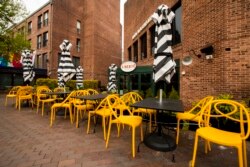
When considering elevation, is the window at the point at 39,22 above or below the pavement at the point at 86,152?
above

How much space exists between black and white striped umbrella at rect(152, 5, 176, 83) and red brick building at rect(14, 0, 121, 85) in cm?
1724

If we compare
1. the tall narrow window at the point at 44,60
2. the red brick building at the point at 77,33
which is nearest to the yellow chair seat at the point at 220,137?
the red brick building at the point at 77,33

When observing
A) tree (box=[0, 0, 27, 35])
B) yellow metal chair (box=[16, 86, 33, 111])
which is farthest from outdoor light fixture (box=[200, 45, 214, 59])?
tree (box=[0, 0, 27, 35])

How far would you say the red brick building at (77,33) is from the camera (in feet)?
62.2

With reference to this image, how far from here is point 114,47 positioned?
28188 millimetres

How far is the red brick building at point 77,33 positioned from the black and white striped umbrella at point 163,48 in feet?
56.6

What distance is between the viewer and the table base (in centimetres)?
309

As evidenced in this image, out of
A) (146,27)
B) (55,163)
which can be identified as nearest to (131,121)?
(55,163)

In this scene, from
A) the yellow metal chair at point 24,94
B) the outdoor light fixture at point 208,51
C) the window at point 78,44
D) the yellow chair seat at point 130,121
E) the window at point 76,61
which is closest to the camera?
the yellow chair seat at point 130,121

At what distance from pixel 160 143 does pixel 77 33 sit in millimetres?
21757

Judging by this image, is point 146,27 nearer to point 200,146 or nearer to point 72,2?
point 200,146

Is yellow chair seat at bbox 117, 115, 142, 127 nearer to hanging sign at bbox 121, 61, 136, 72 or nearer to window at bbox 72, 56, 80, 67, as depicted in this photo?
hanging sign at bbox 121, 61, 136, 72

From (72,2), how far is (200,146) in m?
23.1

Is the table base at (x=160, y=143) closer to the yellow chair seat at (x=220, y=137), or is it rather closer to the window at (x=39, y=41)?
the yellow chair seat at (x=220, y=137)
